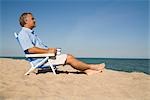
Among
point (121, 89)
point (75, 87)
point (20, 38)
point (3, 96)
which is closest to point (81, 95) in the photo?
point (75, 87)

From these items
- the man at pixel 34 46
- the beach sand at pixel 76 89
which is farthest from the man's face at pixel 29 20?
the beach sand at pixel 76 89

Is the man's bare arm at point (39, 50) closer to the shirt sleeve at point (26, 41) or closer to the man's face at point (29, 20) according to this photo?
the shirt sleeve at point (26, 41)

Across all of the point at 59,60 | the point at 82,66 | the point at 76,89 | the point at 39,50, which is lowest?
the point at 76,89

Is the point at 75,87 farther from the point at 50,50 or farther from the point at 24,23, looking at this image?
the point at 24,23

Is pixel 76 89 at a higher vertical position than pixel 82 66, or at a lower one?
lower

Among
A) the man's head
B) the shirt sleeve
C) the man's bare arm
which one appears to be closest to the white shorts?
the man's bare arm

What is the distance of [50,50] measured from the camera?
6344 millimetres

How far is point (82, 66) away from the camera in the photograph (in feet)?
21.0

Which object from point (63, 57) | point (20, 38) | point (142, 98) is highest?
point (20, 38)

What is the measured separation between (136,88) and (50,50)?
2.29 meters

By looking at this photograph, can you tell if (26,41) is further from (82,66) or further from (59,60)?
(82,66)

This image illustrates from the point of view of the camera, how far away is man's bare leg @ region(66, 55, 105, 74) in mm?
6322

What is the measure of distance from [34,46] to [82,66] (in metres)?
1.24

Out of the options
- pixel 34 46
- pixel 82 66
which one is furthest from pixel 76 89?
pixel 34 46
